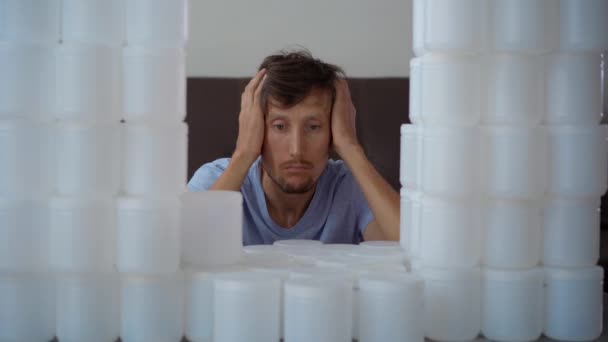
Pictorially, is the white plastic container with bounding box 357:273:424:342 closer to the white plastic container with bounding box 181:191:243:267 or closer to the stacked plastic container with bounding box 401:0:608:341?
the stacked plastic container with bounding box 401:0:608:341

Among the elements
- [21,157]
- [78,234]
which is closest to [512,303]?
[78,234]

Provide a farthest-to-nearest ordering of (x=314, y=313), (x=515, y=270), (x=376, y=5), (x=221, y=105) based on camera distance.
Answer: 1. (x=376, y=5)
2. (x=221, y=105)
3. (x=515, y=270)
4. (x=314, y=313)


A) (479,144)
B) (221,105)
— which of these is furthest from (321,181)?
(479,144)

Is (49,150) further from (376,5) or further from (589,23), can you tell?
(376,5)

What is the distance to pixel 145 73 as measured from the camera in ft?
3.42

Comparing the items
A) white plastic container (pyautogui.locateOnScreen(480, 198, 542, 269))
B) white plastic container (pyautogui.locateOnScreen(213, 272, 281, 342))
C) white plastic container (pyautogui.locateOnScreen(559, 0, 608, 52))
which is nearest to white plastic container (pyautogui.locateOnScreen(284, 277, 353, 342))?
white plastic container (pyautogui.locateOnScreen(213, 272, 281, 342))

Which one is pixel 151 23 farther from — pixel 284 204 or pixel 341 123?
pixel 284 204

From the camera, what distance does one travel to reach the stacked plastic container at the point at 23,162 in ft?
3.34

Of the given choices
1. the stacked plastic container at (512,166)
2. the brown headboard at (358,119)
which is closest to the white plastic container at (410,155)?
the stacked plastic container at (512,166)

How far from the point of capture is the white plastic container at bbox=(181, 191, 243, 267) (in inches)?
45.5

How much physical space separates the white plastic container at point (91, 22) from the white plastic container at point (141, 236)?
23cm

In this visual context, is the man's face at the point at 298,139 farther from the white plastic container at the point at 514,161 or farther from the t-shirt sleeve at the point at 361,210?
the white plastic container at the point at 514,161

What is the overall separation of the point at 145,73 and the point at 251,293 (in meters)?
0.34

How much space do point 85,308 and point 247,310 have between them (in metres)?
0.23
